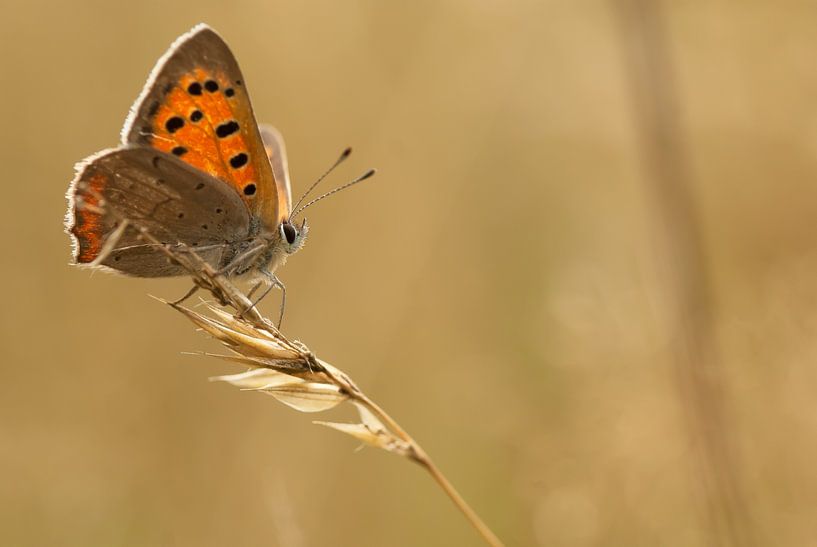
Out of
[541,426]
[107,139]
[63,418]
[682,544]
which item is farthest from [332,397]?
[107,139]

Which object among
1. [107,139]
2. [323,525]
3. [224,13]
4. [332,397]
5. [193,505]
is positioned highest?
[224,13]

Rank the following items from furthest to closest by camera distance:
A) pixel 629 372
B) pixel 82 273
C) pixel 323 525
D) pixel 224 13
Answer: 1. pixel 224 13
2. pixel 82 273
3. pixel 323 525
4. pixel 629 372

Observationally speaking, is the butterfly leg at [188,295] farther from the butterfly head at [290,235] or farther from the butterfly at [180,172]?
the butterfly head at [290,235]

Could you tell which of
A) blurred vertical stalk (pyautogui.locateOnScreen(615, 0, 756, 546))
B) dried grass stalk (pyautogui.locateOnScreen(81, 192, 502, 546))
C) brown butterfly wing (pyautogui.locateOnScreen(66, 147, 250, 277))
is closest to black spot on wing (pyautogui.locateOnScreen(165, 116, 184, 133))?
brown butterfly wing (pyautogui.locateOnScreen(66, 147, 250, 277))

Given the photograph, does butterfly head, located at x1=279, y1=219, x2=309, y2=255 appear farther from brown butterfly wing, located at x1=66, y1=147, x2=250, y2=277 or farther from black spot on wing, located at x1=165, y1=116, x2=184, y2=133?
black spot on wing, located at x1=165, y1=116, x2=184, y2=133

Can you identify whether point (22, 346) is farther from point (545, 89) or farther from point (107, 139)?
point (545, 89)

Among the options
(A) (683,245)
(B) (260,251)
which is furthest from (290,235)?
(A) (683,245)

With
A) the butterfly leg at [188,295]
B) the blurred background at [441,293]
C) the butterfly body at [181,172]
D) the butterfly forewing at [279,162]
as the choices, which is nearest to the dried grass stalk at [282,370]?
the butterfly leg at [188,295]
